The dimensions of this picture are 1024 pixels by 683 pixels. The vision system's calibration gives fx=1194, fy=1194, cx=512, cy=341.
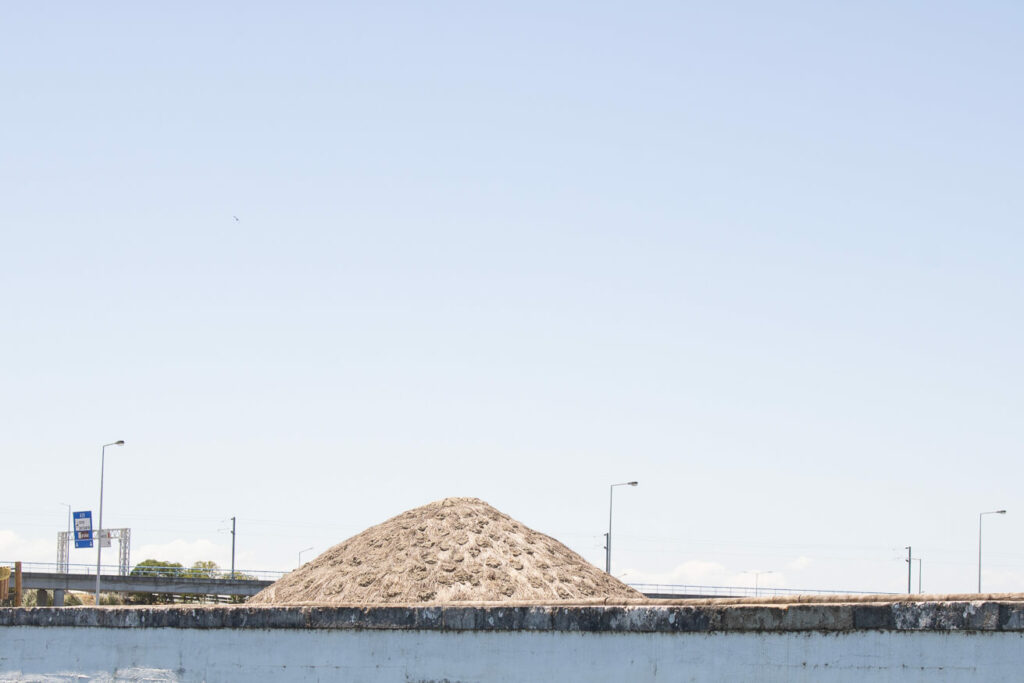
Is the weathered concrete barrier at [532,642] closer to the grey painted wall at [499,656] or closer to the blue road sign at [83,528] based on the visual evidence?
the grey painted wall at [499,656]

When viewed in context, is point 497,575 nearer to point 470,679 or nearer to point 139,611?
point 139,611

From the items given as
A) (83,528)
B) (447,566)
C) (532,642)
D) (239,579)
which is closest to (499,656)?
(532,642)

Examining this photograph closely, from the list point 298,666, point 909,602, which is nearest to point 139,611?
point 298,666

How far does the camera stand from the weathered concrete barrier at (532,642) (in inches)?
444

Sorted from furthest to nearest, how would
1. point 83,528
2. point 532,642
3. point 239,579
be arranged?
1. point 239,579
2. point 83,528
3. point 532,642

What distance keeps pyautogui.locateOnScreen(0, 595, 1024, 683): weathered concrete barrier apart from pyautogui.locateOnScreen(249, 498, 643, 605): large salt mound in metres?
13.8

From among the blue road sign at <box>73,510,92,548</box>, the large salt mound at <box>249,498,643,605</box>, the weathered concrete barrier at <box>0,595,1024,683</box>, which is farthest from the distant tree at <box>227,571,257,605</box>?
the weathered concrete barrier at <box>0,595,1024,683</box>

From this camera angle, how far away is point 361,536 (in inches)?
1451

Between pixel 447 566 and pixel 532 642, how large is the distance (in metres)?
18.9

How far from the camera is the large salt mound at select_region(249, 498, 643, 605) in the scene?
31031 mm

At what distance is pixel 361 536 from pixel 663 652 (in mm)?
25129

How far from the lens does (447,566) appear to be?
32.1m

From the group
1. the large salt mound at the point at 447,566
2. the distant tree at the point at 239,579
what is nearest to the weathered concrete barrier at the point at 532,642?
the large salt mound at the point at 447,566

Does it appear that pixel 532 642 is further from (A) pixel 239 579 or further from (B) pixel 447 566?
(A) pixel 239 579
